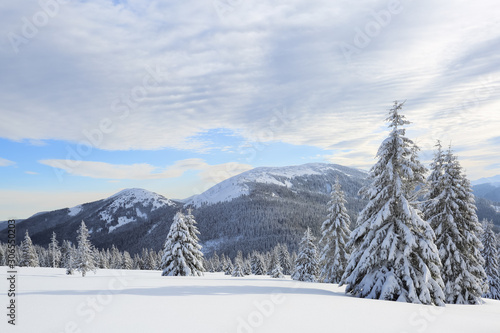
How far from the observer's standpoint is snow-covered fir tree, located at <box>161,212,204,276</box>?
91.8 ft

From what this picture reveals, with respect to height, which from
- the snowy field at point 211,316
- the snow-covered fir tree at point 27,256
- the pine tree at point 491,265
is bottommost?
the pine tree at point 491,265

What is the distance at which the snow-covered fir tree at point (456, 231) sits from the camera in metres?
19.0

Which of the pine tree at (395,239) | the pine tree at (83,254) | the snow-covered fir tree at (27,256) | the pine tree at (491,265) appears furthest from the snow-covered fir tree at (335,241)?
the snow-covered fir tree at (27,256)

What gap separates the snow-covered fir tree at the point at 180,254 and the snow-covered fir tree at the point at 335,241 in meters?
13.8

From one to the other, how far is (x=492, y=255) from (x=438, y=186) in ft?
80.8

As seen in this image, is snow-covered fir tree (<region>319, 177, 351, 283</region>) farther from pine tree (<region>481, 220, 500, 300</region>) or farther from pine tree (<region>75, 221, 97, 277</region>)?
pine tree (<region>75, 221, 97, 277</region>)

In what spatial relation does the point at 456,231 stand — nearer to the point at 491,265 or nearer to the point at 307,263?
the point at 307,263

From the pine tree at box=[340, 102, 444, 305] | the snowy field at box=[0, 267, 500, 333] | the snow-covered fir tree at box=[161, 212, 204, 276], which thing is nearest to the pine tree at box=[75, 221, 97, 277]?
the snow-covered fir tree at box=[161, 212, 204, 276]

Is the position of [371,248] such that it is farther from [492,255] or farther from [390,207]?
[492,255]

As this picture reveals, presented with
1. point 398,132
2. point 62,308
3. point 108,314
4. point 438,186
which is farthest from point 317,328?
point 438,186

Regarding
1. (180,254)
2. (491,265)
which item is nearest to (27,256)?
(180,254)

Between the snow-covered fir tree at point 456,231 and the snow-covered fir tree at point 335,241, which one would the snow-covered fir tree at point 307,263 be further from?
the snow-covered fir tree at point 456,231

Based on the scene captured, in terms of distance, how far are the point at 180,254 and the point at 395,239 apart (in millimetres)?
21978

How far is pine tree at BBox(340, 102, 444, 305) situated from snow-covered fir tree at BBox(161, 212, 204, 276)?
19.2 m
